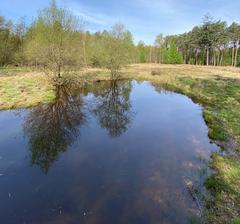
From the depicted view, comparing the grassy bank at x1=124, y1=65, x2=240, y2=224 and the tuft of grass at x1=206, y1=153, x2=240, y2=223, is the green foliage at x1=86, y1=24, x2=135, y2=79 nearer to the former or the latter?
the grassy bank at x1=124, y1=65, x2=240, y2=224

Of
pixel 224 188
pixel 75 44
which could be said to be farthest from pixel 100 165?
pixel 75 44

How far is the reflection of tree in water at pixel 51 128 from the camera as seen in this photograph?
9066mm

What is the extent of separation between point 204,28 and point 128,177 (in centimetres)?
5513

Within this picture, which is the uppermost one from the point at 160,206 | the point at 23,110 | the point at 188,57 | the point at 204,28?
the point at 204,28

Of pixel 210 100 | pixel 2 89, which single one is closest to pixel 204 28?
pixel 210 100

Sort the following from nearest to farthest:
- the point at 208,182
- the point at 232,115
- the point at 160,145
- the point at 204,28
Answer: the point at 208,182
the point at 160,145
the point at 232,115
the point at 204,28

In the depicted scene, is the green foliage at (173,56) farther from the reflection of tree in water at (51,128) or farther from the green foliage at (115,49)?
the reflection of tree in water at (51,128)

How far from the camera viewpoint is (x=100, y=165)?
27.3ft

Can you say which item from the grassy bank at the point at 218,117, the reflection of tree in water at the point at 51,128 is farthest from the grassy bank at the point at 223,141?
the reflection of tree in water at the point at 51,128

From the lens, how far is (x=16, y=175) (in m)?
7.48

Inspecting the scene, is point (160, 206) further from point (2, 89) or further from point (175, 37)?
point (175, 37)

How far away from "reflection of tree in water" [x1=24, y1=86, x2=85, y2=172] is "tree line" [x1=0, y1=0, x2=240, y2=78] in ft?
29.0

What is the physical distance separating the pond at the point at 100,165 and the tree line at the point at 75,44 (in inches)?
431

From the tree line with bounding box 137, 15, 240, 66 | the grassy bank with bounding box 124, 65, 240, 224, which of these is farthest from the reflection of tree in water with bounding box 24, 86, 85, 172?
the tree line with bounding box 137, 15, 240, 66
